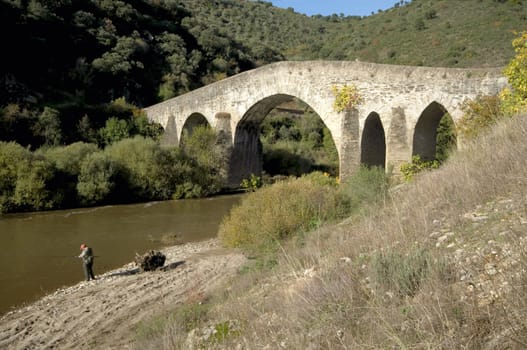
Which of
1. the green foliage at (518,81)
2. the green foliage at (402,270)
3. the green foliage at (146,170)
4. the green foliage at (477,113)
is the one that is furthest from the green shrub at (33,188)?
the green foliage at (402,270)

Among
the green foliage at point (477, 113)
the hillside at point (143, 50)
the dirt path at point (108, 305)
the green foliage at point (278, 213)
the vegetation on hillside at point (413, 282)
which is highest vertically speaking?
the hillside at point (143, 50)

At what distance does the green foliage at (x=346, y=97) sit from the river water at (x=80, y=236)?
16.1ft

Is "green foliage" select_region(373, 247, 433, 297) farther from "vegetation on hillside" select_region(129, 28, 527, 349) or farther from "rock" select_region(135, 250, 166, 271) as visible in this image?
"rock" select_region(135, 250, 166, 271)

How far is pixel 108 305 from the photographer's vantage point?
639 cm

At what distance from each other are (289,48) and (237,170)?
108 ft

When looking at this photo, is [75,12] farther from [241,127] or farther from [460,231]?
[460,231]

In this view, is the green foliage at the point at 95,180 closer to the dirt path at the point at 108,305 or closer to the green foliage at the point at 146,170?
the green foliage at the point at 146,170

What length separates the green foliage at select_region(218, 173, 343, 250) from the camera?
733 centimetres

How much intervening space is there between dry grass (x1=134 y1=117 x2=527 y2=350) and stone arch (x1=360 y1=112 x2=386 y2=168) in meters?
7.37

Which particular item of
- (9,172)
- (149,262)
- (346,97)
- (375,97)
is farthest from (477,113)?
(9,172)

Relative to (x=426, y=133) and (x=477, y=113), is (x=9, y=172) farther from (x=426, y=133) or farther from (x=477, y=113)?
(x=477, y=113)

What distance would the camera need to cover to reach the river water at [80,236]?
7.88 m

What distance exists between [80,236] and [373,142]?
825 cm

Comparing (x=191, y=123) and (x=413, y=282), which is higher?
(x=191, y=123)
